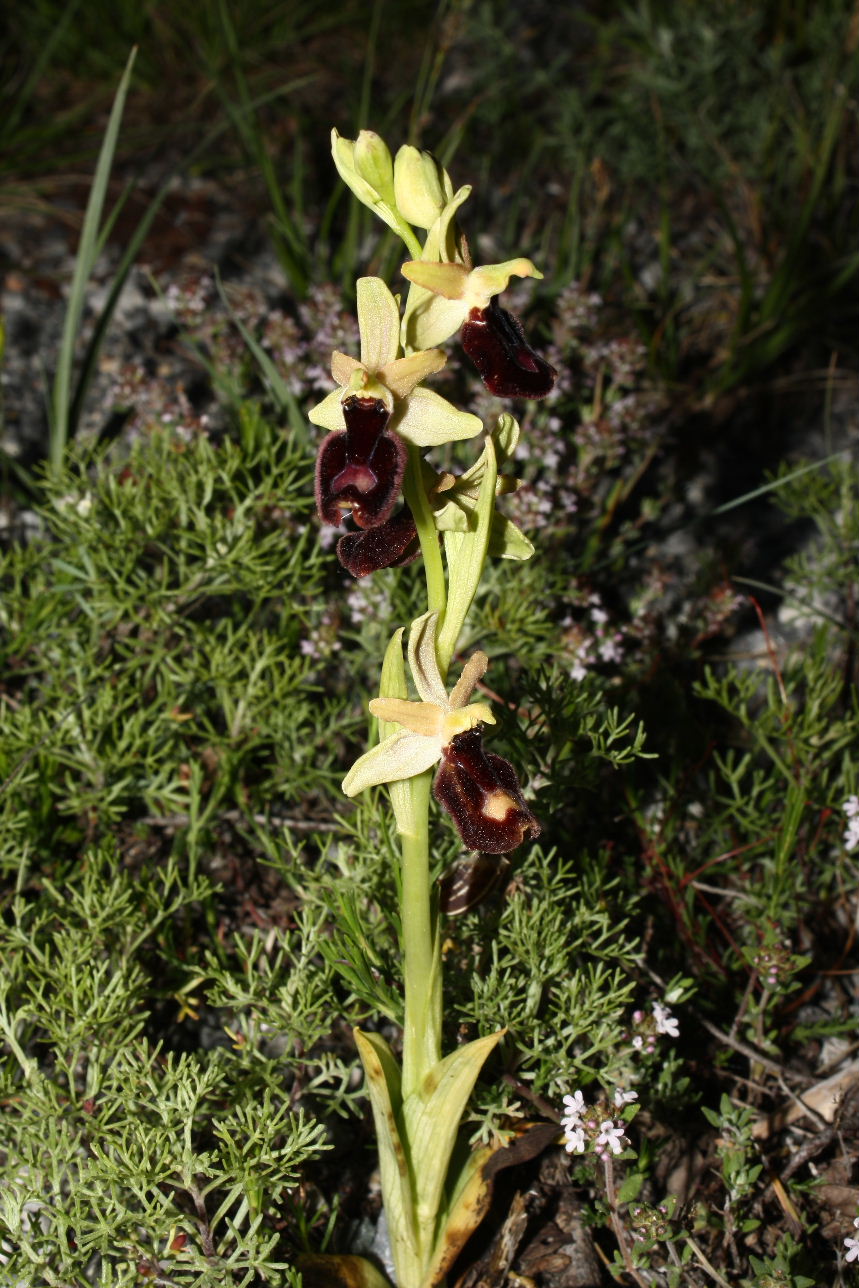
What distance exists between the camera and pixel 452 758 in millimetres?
1643

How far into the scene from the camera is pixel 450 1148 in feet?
6.07

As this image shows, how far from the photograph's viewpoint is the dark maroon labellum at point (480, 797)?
160cm

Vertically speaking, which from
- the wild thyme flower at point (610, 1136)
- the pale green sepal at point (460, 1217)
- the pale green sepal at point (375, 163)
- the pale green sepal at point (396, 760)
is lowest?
the pale green sepal at point (460, 1217)

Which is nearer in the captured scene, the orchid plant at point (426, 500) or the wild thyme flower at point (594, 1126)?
the orchid plant at point (426, 500)

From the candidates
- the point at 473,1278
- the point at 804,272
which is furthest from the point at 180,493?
the point at 804,272

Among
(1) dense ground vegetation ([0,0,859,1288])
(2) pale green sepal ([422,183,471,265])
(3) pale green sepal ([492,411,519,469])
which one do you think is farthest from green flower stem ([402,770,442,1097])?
(2) pale green sepal ([422,183,471,265])

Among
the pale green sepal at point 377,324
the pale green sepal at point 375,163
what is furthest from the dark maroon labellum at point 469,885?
the pale green sepal at point 375,163

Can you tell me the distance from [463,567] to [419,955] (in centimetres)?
63

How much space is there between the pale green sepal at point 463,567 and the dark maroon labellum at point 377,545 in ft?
0.25

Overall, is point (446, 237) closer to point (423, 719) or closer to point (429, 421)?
point (429, 421)

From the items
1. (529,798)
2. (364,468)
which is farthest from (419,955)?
(364,468)

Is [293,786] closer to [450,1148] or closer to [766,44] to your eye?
[450,1148]

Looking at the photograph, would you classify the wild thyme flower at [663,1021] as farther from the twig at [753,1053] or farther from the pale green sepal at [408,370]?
the pale green sepal at [408,370]

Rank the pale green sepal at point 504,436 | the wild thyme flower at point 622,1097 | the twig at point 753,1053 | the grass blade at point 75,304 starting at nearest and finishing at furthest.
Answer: the pale green sepal at point 504,436 → the wild thyme flower at point 622,1097 → the twig at point 753,1053 → the grass blade at point 75,304
